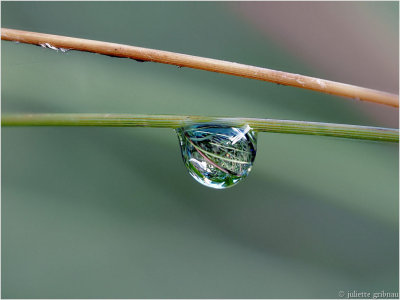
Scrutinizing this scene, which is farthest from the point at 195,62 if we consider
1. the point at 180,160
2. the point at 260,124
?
the point at 180,160

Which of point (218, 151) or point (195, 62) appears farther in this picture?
point (218, 151)

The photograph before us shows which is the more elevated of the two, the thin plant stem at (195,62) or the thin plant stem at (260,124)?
the thin plant stem at (195,62)

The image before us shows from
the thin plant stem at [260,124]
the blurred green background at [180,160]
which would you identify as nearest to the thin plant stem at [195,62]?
the thin plant stem at [260,124]

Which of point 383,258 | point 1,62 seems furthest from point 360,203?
point 1,62

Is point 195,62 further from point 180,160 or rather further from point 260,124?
point 180,160

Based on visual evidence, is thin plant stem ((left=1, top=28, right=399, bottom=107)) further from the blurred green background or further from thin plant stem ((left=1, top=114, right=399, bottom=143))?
the blurred green background

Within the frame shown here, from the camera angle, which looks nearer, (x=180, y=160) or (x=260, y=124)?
(x=260, y=124)

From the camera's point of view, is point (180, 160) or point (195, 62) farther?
point (180, 160)

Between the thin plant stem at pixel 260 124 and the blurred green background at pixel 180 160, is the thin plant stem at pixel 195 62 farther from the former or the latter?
the blurred green background at pixel 180 160
